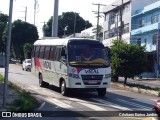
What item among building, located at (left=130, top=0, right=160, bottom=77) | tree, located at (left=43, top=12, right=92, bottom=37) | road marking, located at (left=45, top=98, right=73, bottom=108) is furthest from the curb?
tree, located at (left=43, top=12, right=92, bottom=37)

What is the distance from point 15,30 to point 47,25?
24200 millimetres

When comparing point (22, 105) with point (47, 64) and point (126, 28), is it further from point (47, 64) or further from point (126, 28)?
point (126, 28)

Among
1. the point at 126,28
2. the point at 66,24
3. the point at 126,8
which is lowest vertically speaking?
the point at 126,28

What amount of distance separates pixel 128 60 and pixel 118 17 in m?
38.7

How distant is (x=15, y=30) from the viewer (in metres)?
76.5

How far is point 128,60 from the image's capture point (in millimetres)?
25672

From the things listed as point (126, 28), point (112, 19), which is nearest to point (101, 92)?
point (126, 28)

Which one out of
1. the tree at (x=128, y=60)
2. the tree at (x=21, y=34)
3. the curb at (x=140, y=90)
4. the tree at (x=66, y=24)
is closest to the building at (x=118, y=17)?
the tree at (x=21, y=34)

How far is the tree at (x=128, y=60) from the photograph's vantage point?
83.8 feet

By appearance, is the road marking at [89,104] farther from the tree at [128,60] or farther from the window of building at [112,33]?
the window of building at [112,33]

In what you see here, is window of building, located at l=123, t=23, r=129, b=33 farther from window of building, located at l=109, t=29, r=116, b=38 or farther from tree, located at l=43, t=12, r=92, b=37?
tree, located at l=43, t=12, r=92, b=37

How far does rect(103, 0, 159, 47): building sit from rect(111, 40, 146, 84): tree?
2523 cm

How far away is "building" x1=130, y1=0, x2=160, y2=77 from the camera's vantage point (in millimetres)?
49469

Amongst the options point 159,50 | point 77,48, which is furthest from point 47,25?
point 77,48
